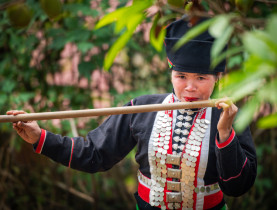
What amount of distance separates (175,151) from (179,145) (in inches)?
1.2

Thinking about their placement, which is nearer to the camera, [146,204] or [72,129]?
[146,204]

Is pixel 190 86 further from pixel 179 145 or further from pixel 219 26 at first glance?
pixel 219 26

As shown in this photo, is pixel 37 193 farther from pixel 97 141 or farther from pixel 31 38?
pixel 97 141

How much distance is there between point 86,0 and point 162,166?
4.01ft

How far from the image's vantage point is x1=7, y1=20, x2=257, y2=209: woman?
123cm

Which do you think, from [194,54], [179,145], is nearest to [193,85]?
[194,54]

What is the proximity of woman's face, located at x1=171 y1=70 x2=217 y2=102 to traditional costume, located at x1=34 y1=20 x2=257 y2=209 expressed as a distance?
31 millimetres

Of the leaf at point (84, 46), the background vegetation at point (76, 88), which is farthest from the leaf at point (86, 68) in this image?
the leaf at point (84, 46)

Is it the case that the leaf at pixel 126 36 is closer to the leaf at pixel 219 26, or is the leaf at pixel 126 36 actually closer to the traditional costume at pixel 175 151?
the leaf at pixel 219 26

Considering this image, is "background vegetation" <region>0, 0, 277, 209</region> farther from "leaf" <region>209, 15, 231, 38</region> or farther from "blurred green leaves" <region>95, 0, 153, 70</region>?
"leaf" <region>209, 15, 231, 38</region>

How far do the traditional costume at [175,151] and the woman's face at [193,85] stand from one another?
3 centimetres

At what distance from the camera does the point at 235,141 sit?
1.17 meters

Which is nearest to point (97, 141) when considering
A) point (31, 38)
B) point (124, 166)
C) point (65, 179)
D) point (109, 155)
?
point (109, 155)

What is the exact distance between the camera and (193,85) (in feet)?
4.11
